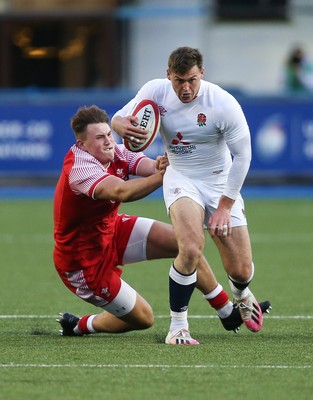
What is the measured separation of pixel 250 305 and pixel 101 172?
1.43 m

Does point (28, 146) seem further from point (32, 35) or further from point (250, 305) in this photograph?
point (250, 305)

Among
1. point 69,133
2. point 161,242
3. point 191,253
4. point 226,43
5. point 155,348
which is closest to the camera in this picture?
point 155,348

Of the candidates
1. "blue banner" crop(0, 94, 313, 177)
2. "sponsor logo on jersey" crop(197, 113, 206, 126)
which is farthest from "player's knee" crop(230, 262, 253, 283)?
"blue banner" crop(0, 94, 313, 177)

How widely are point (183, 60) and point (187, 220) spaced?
104 cm

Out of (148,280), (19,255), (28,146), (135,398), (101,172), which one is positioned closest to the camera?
(135,398)

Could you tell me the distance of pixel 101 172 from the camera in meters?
7.99

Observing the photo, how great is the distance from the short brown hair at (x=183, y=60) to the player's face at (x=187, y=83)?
0.10 feet

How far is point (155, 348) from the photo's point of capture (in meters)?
7.79

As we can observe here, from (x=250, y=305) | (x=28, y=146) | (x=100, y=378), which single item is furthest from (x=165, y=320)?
(x=28, y=146)

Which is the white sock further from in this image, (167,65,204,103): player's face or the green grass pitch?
(167,65,204,103): player's face

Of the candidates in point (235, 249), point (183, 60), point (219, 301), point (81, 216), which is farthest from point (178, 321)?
point (183, 60)

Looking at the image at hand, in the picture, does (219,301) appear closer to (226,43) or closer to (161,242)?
(161,242)

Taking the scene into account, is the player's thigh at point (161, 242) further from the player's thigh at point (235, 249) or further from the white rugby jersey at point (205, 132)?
the white rugby jersey at point (205, 132)

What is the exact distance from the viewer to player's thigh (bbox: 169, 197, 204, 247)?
795 centimetres
